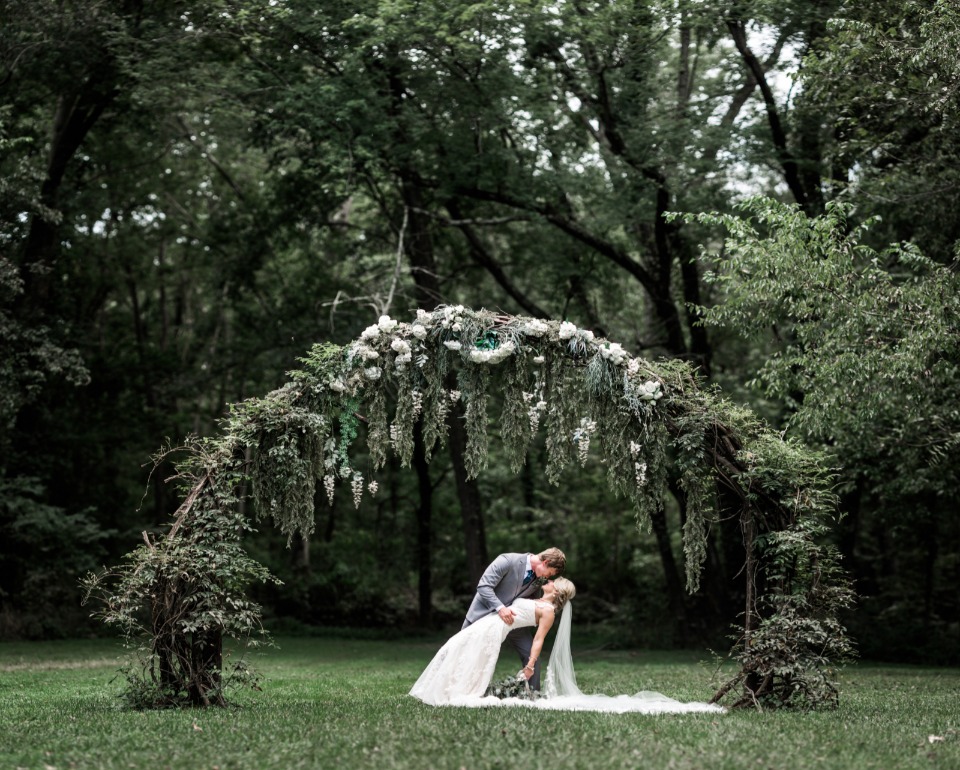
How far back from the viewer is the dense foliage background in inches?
559

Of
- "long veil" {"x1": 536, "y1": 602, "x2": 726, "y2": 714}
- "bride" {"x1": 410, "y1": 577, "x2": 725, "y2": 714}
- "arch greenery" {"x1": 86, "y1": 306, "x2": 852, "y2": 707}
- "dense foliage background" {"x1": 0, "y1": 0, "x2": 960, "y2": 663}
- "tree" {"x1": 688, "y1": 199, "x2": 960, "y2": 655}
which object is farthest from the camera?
"dense foliage background" {"x1": 0, "y1": 0, "x2": 960, "y2": 663}

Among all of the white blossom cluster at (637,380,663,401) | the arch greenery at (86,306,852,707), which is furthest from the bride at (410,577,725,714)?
the white blossom cluster at (637,380,663,401)

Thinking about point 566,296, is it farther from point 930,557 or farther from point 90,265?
point 90,265

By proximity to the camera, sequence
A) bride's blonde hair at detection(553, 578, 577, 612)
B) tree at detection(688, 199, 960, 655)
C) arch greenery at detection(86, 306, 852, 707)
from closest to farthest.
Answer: arch greenery at detection(86, 306, 852, 707)
bride's blonde hair at detection(553, 578, 577, 612)
tree at detection(688, 199, 960, 655)

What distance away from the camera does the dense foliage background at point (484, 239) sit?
1420 cm

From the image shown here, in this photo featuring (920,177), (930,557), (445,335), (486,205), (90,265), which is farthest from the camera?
(90,265)

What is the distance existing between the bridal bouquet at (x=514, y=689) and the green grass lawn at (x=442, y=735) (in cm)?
77

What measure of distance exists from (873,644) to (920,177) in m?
10.7

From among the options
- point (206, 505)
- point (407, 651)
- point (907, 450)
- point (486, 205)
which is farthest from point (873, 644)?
point (206, 505)

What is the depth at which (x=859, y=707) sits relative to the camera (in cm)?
1026

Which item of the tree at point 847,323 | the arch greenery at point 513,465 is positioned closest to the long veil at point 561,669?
the arch greenery at point 513,465

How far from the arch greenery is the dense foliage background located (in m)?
1.98

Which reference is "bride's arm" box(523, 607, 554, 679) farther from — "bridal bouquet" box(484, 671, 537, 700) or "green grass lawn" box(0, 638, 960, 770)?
"green grass lawn" box(0, 638, 960, 770)

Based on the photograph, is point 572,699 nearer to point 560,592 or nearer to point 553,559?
point 560,592
